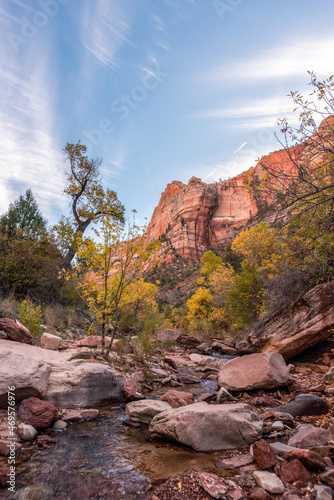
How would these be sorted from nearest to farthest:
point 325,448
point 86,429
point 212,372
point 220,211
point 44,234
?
point 325,448
point 86,429
point 212,372
point 44,234
point 220,211

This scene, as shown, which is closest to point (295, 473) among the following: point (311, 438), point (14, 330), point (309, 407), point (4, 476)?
point (311, 438)

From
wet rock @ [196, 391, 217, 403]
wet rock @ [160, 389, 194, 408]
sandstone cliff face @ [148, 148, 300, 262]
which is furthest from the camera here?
sandstone cliff face @ [148, 148, 300, 262]

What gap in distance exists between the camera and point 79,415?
4574 mm

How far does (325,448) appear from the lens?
111 inches

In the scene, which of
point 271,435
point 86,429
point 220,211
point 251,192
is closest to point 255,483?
point 271,435

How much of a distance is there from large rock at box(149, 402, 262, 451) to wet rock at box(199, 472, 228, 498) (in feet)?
2.61

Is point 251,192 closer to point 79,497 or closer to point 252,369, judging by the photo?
point 252,369

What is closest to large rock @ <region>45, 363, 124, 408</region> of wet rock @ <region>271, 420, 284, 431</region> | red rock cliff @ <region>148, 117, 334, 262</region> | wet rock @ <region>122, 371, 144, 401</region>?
wet rock @ <region>122, 371, 144, 401</region>

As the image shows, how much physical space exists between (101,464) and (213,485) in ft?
4.66

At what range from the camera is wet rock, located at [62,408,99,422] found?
174 inches

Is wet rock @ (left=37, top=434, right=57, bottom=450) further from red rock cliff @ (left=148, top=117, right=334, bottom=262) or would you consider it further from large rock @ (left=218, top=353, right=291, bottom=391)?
red rock cliff @ (left=148, top=117, right=334, bottom=262)

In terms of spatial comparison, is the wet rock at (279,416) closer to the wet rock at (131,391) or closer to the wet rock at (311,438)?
the wet rock at (311,438)

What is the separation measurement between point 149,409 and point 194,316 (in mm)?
25830

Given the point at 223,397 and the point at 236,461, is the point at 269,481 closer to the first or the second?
the point at 236,461
